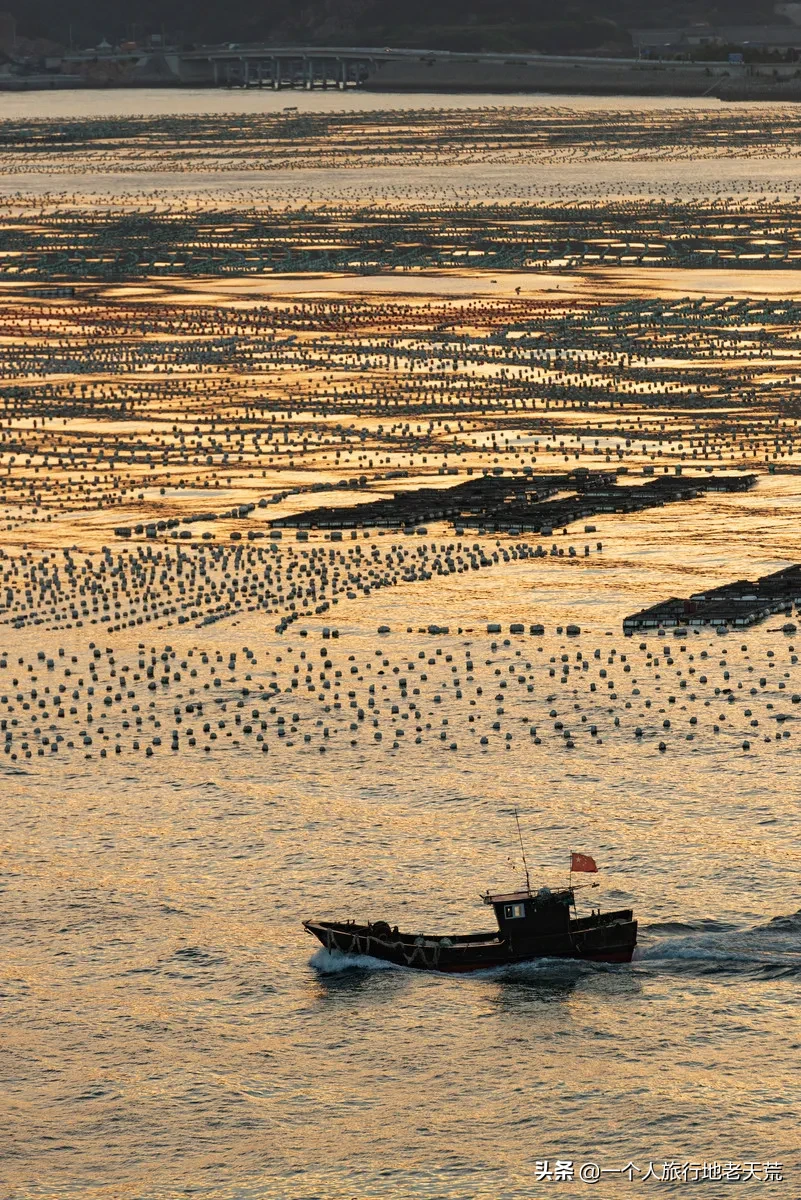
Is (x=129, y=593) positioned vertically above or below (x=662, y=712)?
above

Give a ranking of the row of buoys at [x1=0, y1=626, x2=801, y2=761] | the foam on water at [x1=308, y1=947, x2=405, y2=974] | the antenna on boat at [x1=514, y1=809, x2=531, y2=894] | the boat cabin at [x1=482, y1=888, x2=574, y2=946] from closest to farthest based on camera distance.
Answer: the foam on water at [x1=308, y1=947, x2=405, y2=974]
the boat cabin at [x1=482, y1=888, x2=574, y2=946]
the antenna on boat at [x1=514, y1=809, x2=531, y2=894]
the row of buoys at [x1=0, y1=626, x2=801, y2=761]

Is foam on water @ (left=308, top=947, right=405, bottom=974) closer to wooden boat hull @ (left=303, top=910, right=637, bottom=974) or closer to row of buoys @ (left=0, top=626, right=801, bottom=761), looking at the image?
wooden boat hull @ (left=303, top=910, right=637, bottom=974)

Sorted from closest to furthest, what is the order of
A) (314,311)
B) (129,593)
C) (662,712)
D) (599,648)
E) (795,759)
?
(795,759), (662,712), (599,648), (129,593), (314,311)

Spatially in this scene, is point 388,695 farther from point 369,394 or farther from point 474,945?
point 369,394

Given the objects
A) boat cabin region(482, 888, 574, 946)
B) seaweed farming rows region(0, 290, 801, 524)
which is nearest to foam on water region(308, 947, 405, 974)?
boat cabin region(482, 888, 574, 946)

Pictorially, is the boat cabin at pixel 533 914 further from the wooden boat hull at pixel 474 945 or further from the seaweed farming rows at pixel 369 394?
the seaweed farming rows at pixel 369 394

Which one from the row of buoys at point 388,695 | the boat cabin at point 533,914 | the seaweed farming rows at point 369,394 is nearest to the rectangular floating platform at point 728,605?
the row of buoys at point 388,695

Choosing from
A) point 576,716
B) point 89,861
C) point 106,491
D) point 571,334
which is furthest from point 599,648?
point 571,334

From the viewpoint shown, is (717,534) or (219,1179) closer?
(219,1179)

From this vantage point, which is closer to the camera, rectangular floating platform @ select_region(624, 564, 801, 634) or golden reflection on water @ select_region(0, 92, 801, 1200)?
golden reflection on water @ select_region(0, 92, 801, 1200)

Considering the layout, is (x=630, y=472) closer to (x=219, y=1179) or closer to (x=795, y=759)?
(x=795, y=759)
